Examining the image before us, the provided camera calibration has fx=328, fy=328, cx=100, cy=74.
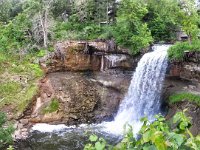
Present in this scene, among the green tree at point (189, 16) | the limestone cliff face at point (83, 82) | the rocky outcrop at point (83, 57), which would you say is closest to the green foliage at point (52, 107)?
the limestone cliff face at point (83, 82)

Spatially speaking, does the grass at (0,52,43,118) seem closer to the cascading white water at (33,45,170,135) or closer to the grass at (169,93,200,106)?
the cascading white water at (33,45,170,135)

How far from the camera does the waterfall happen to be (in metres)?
22.4

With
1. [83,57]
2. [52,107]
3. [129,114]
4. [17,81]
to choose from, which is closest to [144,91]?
[129,114]

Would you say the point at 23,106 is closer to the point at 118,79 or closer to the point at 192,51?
the point at 118,79

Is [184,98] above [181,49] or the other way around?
the other way around

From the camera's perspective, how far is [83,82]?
80.2 feet

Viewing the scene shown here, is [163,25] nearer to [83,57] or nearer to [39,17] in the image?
[83,57]

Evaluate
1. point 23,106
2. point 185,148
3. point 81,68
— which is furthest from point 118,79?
point 185,148

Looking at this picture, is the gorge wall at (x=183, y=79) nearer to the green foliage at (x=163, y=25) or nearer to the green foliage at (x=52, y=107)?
the green foliage at (x=163, y=25)

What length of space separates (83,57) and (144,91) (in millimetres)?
5693

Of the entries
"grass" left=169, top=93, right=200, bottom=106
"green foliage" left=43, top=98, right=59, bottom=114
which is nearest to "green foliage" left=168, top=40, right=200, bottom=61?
"grass" left=169, top=93, right=200, bottom=106

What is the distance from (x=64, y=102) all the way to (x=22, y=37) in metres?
8.21

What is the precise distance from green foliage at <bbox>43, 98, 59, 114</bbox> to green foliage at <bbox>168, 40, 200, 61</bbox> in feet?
27.6

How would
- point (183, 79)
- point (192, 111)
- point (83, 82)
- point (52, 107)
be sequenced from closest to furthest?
point (192, 111), point (183, 79), point (52, 107), point (83, 82)
